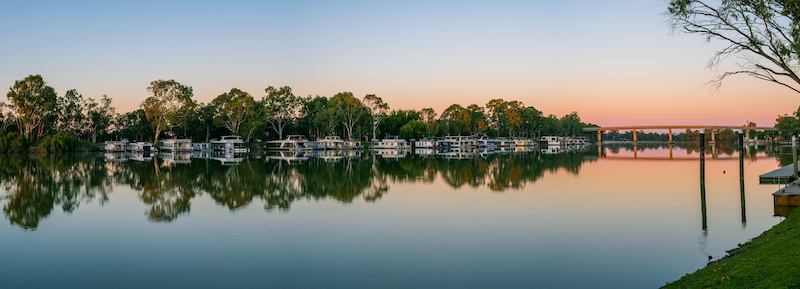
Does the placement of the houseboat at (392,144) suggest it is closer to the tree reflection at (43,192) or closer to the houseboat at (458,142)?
the houseboat at (458,142)

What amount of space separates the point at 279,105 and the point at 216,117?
37.7 ft

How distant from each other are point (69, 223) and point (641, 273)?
16100 millimetres

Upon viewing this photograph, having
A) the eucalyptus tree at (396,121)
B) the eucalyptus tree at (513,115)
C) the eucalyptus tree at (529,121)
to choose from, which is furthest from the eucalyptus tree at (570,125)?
the eucalyptus tree at (396,121)

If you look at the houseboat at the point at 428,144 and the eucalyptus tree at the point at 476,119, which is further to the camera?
the eucalyptus tree at the point at 476,119

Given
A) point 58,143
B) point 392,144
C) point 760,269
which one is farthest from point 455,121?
point 760,269

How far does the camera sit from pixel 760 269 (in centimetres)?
749

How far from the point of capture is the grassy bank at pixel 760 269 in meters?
6.73

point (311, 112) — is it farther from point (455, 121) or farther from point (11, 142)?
point (11, 142)

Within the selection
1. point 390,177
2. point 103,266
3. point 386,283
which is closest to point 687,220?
point 386,283

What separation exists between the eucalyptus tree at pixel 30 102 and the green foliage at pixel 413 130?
197 feet

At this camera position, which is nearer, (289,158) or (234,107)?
(289,158)

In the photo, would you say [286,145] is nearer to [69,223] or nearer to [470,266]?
[69,223]

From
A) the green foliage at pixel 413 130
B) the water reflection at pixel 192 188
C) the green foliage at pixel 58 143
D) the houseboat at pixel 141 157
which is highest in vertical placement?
the green foliage at pixel 413 130

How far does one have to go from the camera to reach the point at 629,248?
11.8 meters
